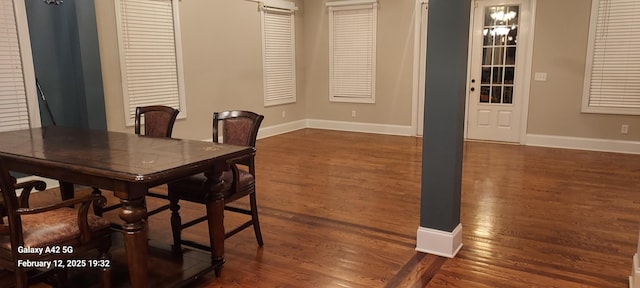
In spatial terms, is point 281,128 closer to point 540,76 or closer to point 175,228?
point 540,76

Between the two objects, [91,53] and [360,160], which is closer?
[91,53]

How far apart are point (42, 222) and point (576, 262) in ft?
10.5

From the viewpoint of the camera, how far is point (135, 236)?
7.22ft

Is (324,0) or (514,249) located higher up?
(324,0)

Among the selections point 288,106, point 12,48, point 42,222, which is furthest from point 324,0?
point 42,222

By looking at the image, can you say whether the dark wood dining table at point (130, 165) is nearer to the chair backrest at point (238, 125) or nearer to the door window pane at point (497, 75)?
the chair backrest at point (238, 125)

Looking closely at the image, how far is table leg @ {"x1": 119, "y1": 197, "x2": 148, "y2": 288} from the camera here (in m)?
2.15

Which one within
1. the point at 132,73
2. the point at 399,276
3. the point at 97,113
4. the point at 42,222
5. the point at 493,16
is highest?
the point at 493,16

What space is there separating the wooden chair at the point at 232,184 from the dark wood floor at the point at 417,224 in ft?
1.00

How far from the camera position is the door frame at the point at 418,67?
24.4 feet

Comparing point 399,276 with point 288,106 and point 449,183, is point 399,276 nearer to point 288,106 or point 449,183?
point 449,183

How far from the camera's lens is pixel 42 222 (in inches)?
90.5

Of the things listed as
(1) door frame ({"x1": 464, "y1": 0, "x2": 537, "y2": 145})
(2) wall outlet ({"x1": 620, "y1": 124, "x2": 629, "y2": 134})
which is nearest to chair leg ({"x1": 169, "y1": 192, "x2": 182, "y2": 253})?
(1) door frame ({"x1": 464, "y1": 0, "x2": 537, "y2": 145})

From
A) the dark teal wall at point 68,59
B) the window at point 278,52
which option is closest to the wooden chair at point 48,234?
the dark teal wall at point 68,59
